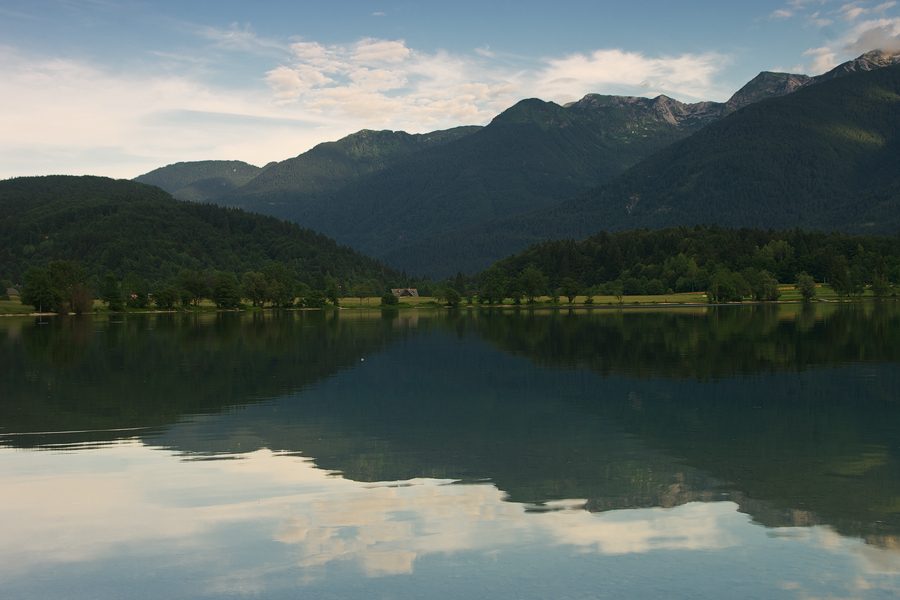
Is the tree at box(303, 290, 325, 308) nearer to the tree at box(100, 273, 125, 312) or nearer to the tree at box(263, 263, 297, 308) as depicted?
the tree at box(263, 263, 297, 308)

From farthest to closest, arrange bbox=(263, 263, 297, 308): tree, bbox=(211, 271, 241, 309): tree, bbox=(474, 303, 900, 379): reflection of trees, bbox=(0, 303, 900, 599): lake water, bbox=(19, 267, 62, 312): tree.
Answer: 1. bbox=(263, 263, 297, 308): tree
2. bbox=(211, 271, 241, 309): tree
3. bbox=(19, 267, 62, 312): tree
4. bbox=(474, 303, 900, 379): reflection of trees
5. bbox=(0, 303, 900, 599): lake water

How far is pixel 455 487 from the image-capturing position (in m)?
16.9

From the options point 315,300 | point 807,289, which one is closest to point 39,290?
point 315,300

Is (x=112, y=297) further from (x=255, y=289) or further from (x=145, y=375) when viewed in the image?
(x=145, y=375)

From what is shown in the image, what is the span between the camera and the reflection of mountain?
17.1m

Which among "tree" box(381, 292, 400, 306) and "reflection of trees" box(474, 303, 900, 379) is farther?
"tree" box(381, 292, 400, 306)

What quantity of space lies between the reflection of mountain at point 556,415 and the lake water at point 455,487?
0.14m

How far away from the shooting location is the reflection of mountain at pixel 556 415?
17.1 m

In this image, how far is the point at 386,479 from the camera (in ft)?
58.5

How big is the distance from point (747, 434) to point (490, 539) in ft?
41.3

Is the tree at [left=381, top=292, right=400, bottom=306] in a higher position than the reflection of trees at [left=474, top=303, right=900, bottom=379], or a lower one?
higher

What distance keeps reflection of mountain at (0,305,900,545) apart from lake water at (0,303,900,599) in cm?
14

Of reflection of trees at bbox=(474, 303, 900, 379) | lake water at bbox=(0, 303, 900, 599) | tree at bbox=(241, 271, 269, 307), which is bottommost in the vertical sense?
lake water at bbox=(0, 303, 900, 599)

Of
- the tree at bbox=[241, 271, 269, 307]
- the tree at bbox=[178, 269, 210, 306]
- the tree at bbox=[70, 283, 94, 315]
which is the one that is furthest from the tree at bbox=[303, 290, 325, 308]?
the tree at bbox=[70, 283, 94, 315]
